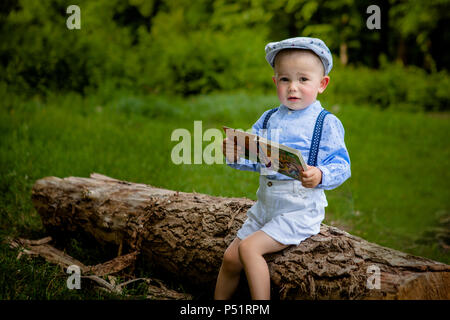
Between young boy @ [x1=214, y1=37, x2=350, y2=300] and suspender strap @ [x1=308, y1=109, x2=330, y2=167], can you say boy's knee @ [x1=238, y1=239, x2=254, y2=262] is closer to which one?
young boy @ [x1=214, y1=37, x2=350, y2=300]

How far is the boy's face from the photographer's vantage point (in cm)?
264

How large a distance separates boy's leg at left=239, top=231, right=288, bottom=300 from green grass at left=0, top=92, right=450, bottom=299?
124cm

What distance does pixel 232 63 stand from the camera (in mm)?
12305

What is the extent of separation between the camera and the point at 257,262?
2.55 meters

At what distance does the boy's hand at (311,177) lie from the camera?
246cm

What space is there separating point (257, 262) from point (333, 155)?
2.62 feet

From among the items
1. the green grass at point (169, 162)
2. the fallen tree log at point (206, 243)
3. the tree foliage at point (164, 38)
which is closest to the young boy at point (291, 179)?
the fallen tree log at point (206, 243)

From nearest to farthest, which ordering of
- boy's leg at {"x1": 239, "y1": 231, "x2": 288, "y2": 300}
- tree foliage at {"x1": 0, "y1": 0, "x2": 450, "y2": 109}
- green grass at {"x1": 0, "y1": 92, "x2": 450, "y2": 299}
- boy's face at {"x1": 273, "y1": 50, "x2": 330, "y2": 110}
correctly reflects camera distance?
boy's leg at {"x1": 239, "y1": 231, "x2": 288, "y2": 300} < boy's face at {"x1": 273, "y1": 50, "x2": 330, "y2": 110} < green grass at {"x1": 0, "y1": 92, "x2": 450, "y2": 299} < tree foliage at {"x1": 0, "y1": 0, "x2": 450, "y2": 109}

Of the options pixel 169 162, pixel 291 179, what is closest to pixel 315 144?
pixel 291 179

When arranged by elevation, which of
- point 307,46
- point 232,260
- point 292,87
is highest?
point 307,46

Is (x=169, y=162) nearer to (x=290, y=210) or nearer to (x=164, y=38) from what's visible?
(x=290, y=210)

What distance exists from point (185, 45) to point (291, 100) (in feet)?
33.5

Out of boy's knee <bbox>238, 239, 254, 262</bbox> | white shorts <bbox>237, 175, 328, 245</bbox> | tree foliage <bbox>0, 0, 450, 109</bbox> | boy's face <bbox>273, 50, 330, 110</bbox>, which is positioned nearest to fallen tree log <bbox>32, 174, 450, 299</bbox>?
white shorts <bbox>237, 175, 328, 245</bbox>

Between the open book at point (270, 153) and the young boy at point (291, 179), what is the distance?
0.08m
